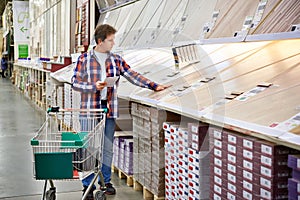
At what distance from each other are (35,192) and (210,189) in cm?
229

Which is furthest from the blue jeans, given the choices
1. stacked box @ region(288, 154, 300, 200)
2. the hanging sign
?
the hanging sign

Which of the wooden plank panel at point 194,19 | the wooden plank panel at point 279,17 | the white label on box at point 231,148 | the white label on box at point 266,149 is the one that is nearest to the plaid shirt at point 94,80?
the wooden plank panel at point 194,19

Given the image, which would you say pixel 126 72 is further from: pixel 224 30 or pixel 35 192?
pixel 35 192

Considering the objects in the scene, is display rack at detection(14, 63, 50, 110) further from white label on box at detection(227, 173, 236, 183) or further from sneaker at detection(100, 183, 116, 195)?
white label on box at detection(227, 173, 236, 183)

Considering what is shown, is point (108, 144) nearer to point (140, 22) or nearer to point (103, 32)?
point (103, 32)

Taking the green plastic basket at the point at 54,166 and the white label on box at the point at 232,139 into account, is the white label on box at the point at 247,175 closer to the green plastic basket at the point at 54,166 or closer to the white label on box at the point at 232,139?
the white label on box at the point at 232,139

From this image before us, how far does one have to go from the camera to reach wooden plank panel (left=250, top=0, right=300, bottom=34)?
2.93 meters

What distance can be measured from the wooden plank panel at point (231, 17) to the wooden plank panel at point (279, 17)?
Answer: 23 centimetres

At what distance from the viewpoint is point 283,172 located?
2322 millimetres

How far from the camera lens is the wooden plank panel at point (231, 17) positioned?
3.48 m

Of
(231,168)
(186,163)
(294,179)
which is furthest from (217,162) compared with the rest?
(294,179)

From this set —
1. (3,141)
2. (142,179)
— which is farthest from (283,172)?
(3,141)

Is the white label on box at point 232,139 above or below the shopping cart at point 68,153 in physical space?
above

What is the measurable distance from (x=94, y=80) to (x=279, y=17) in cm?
179
